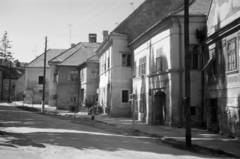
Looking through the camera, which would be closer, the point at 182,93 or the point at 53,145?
the point at 53,145

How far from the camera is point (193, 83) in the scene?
779 inches

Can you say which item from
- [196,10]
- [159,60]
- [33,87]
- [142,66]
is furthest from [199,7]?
[33,87]

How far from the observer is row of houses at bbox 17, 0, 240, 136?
1572cm

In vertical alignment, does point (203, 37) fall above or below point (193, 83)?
above

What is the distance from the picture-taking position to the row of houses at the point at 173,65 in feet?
51.6

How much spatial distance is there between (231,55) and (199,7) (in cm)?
696

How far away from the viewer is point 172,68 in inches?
780

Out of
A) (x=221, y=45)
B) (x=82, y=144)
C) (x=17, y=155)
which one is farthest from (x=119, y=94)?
(x=17, y=155)

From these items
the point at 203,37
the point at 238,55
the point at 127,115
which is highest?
the point at 203,37

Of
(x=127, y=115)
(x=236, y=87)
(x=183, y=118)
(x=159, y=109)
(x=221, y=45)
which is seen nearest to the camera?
(x=236, y=87)

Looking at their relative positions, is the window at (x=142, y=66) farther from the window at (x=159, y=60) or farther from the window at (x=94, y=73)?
the window at (x=94, y=73)

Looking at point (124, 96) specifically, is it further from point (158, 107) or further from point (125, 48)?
point (158, 107)

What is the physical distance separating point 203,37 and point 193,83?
321 cm

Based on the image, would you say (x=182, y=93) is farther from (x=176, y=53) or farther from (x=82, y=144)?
(x=82, y=144)
